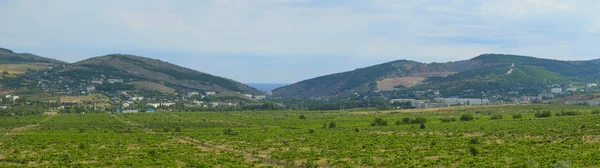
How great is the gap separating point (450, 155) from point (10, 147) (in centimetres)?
4255

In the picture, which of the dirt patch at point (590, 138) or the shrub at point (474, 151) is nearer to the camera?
the shrub at point (474, 151)

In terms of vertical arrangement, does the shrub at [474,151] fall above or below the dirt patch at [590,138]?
below

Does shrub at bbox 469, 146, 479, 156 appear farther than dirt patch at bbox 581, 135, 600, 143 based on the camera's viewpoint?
No

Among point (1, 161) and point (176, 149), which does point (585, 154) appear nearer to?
point (176, 149)

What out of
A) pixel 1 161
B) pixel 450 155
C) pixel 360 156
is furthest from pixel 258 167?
pixel 1 161

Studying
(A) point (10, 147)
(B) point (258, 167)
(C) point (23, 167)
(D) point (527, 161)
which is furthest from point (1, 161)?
(D) point (527, 161)

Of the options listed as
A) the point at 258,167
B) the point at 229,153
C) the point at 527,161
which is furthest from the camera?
the point at 229,153

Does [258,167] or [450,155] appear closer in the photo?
[258,167]

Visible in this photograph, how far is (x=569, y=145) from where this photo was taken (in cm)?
4247

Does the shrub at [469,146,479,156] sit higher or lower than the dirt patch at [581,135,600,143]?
lower

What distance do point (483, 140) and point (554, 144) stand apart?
767 centimetres

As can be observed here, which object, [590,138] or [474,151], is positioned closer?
[474,151]

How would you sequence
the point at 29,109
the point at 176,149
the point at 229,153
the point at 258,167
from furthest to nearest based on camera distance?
the point at 29,109
the point at 176,149
the point at 229,153
the point at 258,167

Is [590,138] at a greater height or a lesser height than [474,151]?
greater
